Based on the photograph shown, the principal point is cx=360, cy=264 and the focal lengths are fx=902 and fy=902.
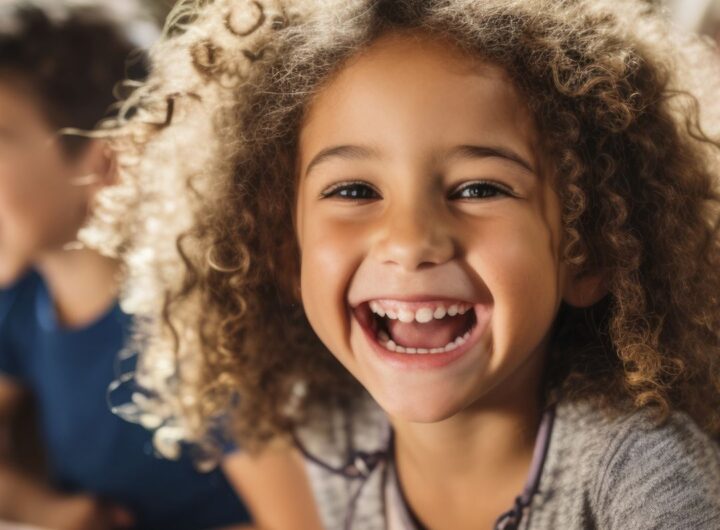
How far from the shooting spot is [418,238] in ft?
2.73

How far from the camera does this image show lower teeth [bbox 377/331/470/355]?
890mm

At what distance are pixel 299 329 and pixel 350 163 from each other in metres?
0.35

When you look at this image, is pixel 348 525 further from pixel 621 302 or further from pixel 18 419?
pixel 18 419

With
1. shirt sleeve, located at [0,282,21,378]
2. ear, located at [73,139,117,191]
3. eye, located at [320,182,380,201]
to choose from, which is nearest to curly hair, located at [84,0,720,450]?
eye, located at [320,182,380,201]

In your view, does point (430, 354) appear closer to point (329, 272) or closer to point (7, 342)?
point (329, 272)

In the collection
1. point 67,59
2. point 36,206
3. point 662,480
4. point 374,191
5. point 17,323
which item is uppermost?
point 67,59

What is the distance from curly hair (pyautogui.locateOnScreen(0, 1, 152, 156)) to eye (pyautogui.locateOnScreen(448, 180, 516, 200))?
2.49ft

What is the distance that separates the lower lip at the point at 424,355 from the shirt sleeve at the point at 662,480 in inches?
7.8

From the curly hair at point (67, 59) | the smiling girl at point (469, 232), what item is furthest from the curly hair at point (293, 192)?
the curly hair at point (67, 59)

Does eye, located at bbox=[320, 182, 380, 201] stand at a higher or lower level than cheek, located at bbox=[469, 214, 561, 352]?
higher

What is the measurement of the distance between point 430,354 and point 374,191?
0.17 m

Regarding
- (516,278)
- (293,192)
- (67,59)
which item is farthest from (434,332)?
(67,59)

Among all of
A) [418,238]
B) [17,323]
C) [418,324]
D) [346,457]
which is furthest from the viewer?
[17,323]

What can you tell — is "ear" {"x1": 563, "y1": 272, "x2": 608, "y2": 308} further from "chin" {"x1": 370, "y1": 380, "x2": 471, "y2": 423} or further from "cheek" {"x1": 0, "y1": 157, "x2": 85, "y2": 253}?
"cheek" {"x1": 0, "y1": 157, "x2": 85, "y2": 253}
